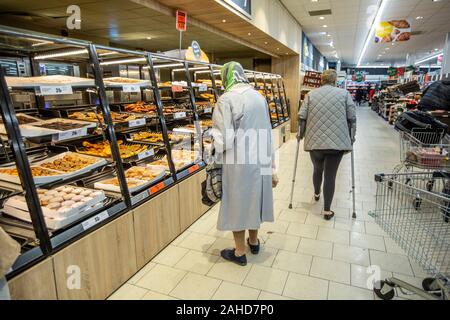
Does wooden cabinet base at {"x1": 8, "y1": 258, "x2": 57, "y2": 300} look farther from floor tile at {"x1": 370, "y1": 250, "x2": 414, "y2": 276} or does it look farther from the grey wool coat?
floor tile at {"x1": 370, "y1": 250, "x2": 414, "y2": 276}

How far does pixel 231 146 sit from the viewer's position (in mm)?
2650

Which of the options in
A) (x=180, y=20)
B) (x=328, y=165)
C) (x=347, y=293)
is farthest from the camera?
(x=180, y=20)

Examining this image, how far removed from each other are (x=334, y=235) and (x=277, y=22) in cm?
592

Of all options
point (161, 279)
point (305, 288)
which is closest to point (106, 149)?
point (161, 279)

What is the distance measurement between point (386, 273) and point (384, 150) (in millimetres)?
6230

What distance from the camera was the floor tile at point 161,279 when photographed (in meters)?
2.63

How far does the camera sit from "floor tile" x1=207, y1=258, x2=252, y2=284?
9.02ft

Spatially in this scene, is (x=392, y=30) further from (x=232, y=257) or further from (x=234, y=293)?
(x=234, y=293)

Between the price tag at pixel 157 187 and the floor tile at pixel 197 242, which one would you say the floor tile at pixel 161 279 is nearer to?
the floor tile at pixel 197 242

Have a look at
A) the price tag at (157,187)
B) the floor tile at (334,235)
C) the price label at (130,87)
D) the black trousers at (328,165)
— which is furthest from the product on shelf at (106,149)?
the floor tile at (334,235)

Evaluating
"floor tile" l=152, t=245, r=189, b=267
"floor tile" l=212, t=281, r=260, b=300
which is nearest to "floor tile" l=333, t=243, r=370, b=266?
"floor tile" l=212, t=281, r=260, b=300

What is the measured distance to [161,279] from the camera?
273cm

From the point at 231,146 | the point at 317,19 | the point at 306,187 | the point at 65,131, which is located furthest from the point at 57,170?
the point at 317,19

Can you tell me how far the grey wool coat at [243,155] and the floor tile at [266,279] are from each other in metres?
0.43
